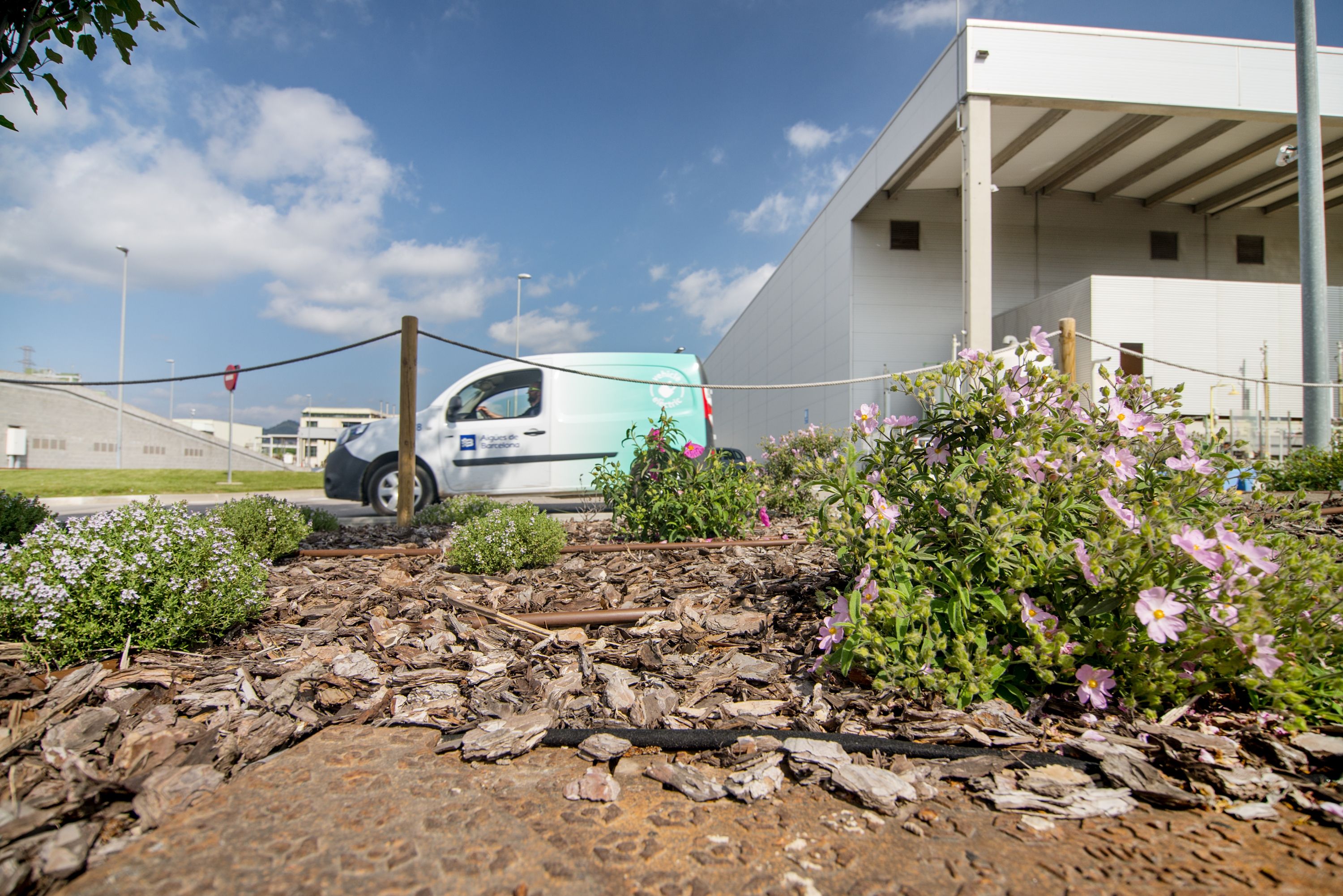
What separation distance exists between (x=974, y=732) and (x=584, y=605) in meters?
1.81

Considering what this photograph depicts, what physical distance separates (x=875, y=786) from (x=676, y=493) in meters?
3.19

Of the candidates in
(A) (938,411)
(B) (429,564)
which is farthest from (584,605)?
(A) (938,411)

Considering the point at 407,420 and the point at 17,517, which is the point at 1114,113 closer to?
the point at 407,420

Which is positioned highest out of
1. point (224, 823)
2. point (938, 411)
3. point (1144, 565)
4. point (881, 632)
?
point (938, 411)

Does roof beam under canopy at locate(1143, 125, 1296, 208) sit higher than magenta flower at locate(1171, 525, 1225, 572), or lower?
higher

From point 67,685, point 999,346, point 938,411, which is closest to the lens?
point 67,685

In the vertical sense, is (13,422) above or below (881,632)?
above

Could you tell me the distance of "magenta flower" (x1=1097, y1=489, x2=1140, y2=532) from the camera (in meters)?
1.82

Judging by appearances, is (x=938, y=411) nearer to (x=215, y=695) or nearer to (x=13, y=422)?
(x=215, y=695)

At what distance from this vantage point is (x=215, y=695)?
1989 mm

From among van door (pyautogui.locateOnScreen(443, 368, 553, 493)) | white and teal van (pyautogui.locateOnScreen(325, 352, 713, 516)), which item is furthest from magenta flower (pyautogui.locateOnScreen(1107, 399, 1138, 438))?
van door (pyautogui.locateOnScreen(443, 368, 553, 493))

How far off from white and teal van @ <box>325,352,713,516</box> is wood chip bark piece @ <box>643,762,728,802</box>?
6348 mm

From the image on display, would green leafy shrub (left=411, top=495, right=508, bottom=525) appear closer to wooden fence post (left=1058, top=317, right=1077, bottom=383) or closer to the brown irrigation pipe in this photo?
the brown irrigation pipe

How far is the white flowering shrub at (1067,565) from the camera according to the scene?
170 cm
